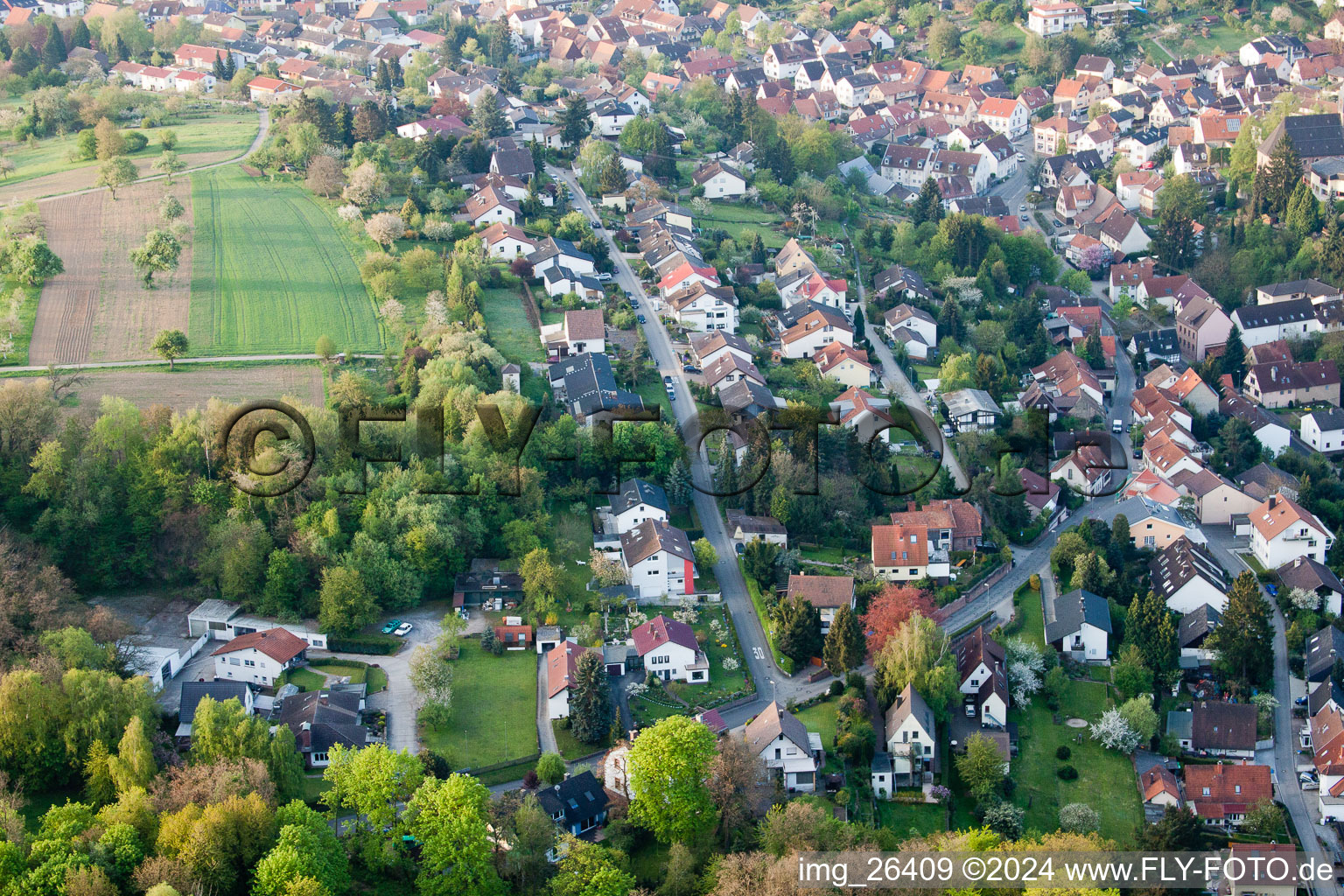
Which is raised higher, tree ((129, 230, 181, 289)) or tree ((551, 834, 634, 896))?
tree ((551, 834, 634, 896))

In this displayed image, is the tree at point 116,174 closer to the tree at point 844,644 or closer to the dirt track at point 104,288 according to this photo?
the dirt track at point 104,288

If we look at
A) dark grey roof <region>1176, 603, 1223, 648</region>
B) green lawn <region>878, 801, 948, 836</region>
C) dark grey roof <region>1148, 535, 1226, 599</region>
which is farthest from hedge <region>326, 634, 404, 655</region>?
dark grey roof <region>1148, 535, 1226, 599</region>

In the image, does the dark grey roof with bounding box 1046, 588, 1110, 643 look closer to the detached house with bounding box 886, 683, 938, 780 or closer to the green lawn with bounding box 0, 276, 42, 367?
the detached house with bounding box 886, 683, 938, 780

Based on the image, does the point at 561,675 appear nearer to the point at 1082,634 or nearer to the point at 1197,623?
the point at 1082,634

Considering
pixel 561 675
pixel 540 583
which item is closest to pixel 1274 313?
pixel 540 583

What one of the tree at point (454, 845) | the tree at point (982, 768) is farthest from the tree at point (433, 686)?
the tree at point (982, 768)

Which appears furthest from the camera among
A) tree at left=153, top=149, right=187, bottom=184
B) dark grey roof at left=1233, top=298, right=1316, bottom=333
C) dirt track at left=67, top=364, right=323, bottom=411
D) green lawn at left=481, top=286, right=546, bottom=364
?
tree at left=153, top=149, right=187, bottom=184

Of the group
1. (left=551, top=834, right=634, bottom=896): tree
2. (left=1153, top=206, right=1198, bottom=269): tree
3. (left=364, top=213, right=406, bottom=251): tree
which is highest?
(left=551, top=834, right=634, bottom=896): tree
